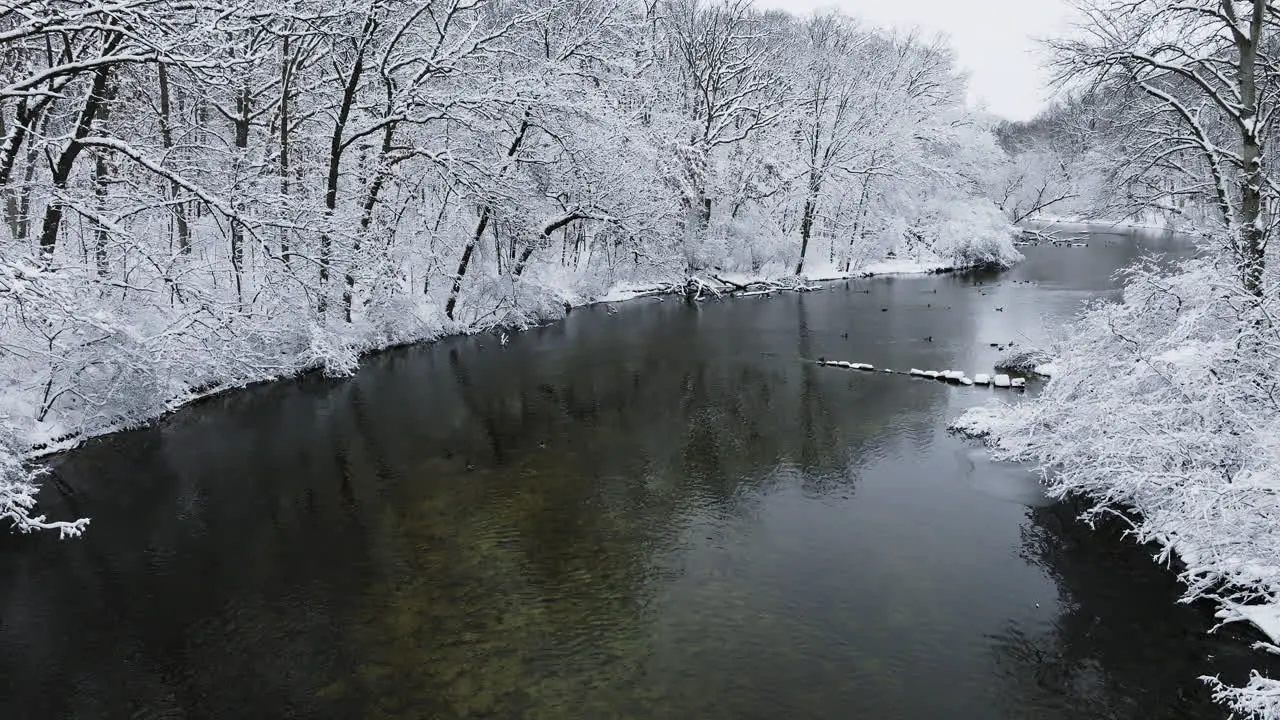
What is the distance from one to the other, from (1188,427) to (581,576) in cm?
858

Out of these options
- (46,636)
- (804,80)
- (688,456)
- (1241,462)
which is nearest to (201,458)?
(46,636)

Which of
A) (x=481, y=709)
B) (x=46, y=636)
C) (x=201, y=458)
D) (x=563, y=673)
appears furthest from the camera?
(x=201, y=458)

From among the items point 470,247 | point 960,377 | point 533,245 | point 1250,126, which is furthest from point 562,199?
point 1250,126

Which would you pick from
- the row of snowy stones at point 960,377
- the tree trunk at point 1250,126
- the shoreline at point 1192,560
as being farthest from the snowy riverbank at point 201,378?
the tree trunk at point 1250,126

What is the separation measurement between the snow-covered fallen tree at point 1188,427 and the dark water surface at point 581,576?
0.87 metres

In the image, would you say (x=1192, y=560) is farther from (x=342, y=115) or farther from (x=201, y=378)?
(x=342, y=115)

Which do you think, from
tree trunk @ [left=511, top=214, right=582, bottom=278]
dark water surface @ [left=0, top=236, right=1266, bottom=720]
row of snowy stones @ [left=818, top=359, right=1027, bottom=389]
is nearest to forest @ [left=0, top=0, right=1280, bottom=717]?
tree trunk @ [left=511, top=214, right=582, bottom=278]

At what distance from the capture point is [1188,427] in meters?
10.2

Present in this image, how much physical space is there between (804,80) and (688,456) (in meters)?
40.8

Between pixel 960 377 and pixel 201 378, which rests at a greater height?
pixel 201 378

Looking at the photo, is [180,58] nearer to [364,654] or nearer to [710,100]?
[364,654]

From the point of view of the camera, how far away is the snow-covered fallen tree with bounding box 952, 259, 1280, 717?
8305 millimetres

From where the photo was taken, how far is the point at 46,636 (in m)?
9.23

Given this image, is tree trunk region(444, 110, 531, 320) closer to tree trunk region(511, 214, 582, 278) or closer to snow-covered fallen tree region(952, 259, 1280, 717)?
tree trunk region(511, 214, 582, 278)
